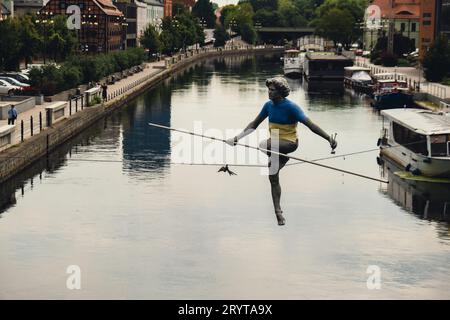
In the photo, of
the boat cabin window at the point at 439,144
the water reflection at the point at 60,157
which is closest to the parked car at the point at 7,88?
the water reflection at the point at 60,157

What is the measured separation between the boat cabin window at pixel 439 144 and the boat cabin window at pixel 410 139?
20.7 inches

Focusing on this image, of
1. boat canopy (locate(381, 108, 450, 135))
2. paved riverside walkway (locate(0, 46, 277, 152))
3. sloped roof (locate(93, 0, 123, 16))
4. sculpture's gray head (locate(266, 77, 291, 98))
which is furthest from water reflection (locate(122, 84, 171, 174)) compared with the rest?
sculpture's gray head (locate(266, 77, 291, 98))

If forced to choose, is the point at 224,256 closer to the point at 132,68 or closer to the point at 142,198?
the point at 142,198

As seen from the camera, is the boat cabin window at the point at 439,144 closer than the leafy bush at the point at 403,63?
Yes

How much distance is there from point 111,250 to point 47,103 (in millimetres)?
50099

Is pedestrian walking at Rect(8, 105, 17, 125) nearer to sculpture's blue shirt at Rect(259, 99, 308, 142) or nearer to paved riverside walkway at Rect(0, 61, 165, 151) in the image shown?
paved riverside walkway at Rect(0, 61, 165, 151)

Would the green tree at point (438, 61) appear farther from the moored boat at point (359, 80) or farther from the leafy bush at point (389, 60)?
the leafy bush at point (389, 60)

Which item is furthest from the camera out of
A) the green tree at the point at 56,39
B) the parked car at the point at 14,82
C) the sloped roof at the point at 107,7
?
the sloped roof at the point at 107,7

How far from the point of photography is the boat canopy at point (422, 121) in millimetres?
70062

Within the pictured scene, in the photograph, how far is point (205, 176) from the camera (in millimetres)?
74312

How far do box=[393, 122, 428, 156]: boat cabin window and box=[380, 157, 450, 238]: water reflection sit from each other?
87.5 inches
